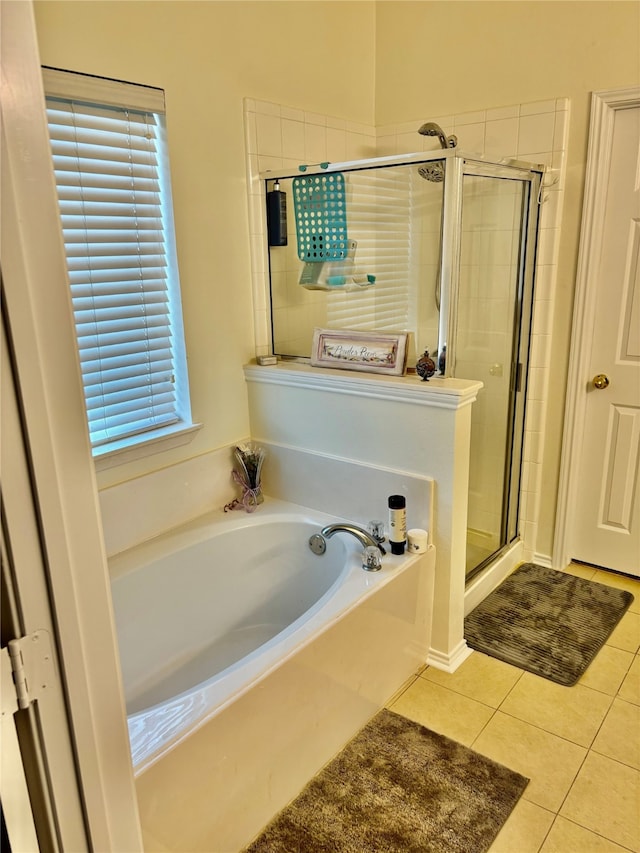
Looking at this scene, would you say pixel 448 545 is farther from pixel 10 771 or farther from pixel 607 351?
pixel 10 771

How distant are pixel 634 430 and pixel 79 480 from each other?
2555 millimetres

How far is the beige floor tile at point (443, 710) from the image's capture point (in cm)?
203

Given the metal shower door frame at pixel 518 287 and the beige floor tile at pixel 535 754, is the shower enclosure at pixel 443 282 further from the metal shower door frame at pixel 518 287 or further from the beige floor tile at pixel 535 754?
the beige floor tile at pixel 535 754

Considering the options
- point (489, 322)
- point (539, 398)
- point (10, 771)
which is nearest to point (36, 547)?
point (10, 771)

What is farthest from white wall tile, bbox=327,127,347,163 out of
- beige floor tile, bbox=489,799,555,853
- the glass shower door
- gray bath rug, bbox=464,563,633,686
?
beige floor tile, bbox=489,799,555,853

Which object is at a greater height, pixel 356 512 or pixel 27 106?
pixel 27 106

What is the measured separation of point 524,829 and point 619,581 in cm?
148

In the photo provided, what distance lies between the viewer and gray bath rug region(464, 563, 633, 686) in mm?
2346

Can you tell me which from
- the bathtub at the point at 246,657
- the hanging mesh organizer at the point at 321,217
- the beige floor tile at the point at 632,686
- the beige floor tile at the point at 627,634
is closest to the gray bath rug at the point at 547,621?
the beige floor tile at the point at 627,634

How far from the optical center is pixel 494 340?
2.68 meters

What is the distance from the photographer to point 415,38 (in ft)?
9.39

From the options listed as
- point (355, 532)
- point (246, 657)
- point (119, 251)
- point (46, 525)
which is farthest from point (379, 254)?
point (46, 525)

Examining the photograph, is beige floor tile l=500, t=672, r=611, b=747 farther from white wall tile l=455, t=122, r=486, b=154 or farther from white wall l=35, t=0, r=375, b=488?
white wall tile l=455, t=122, r=486, b=154

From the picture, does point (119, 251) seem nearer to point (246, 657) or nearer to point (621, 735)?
point (246, 657)
